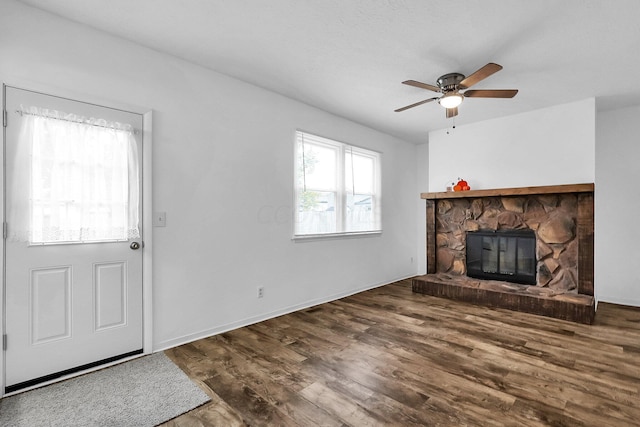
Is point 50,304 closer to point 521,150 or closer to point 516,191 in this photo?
point 516,191

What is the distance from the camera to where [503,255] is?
436cm

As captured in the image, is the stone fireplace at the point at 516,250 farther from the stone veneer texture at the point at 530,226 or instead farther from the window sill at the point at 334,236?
the window sill at the point at 334,236

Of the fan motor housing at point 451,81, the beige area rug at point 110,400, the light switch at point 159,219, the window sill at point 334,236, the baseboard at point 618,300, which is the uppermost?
the fan motor housing at point 451,81

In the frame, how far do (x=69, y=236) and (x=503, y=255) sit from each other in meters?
4.91

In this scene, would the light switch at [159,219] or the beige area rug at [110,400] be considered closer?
the beige area rug at [110,400]

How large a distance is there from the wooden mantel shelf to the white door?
400 cm

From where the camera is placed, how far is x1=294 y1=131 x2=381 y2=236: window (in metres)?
3.99

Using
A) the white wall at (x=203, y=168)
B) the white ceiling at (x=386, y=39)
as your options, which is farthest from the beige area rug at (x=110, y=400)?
the white ceiling at (x=386, y=39)

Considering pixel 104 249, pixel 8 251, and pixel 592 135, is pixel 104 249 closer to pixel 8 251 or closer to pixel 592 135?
pixel 8 251

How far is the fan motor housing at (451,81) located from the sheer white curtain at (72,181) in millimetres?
2869

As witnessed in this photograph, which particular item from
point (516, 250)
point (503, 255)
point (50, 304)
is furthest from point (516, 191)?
point (50, 304)

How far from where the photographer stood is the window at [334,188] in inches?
157

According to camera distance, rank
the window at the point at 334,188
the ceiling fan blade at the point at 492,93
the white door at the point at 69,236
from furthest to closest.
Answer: the window at the point at 334,188
the ceiling fan blade at the point at 492,93
the white door at the point at 69,236

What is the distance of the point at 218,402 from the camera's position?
194 cm
